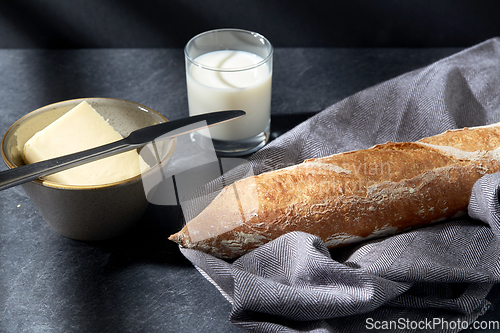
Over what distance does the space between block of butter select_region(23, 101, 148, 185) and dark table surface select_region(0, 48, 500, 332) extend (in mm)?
126

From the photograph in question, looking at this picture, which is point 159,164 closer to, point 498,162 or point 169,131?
point 169,131

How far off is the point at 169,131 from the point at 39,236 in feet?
0.94

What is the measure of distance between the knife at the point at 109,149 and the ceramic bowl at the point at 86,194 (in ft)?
0.07

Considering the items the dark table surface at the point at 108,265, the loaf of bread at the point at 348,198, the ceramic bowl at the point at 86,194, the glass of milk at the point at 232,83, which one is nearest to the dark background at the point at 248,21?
the dark table surface at the point at 108,265

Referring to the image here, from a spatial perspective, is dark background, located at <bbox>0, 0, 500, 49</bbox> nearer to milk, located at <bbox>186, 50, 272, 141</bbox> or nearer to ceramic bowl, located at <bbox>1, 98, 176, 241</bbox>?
milk, located at <bbox>186, 50, 272, 141</bbox>

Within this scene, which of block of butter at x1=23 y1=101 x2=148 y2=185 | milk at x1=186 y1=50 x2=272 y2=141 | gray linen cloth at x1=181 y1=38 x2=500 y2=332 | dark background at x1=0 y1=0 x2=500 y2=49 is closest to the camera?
gray linen cloth at x1=181 y1=38 x2=500 y2=332

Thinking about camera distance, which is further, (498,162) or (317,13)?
(317,13)

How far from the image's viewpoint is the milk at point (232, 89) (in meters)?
0.86

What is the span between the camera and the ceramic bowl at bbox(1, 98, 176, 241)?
67 cm

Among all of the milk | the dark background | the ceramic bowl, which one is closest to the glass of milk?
the milk

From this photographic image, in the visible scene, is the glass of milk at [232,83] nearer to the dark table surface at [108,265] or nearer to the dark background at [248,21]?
the dark table surface at [108,265]

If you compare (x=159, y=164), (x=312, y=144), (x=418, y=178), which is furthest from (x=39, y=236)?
(x=418, y=178)

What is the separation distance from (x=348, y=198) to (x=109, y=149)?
0.37m

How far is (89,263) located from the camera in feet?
2.47
